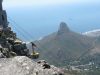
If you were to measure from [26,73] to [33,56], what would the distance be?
14.6m

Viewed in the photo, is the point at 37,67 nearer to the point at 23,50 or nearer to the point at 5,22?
the point at 23,50

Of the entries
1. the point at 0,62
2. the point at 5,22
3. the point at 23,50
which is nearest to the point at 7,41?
the point at 23,50

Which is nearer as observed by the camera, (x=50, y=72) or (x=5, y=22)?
(x=50, y=72)

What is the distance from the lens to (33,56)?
2834 cm

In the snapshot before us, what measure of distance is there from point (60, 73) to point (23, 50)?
15.2 m

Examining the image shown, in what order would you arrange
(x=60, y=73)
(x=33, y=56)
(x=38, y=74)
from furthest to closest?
(x=33, y=56) → (x=60, y=73) → (x=38, y=74)

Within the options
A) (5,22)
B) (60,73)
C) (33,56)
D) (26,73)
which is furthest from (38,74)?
(5,22)

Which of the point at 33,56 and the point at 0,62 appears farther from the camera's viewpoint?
the point at 33,56

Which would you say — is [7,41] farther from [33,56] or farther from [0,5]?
[0,5]

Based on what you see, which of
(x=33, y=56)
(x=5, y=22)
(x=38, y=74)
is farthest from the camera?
(x=5, y=22)

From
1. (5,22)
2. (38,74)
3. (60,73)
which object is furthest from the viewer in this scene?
(5,22)

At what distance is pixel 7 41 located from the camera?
2916 cm

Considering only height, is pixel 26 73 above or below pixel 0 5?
below

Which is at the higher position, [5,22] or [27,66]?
[5,22]
